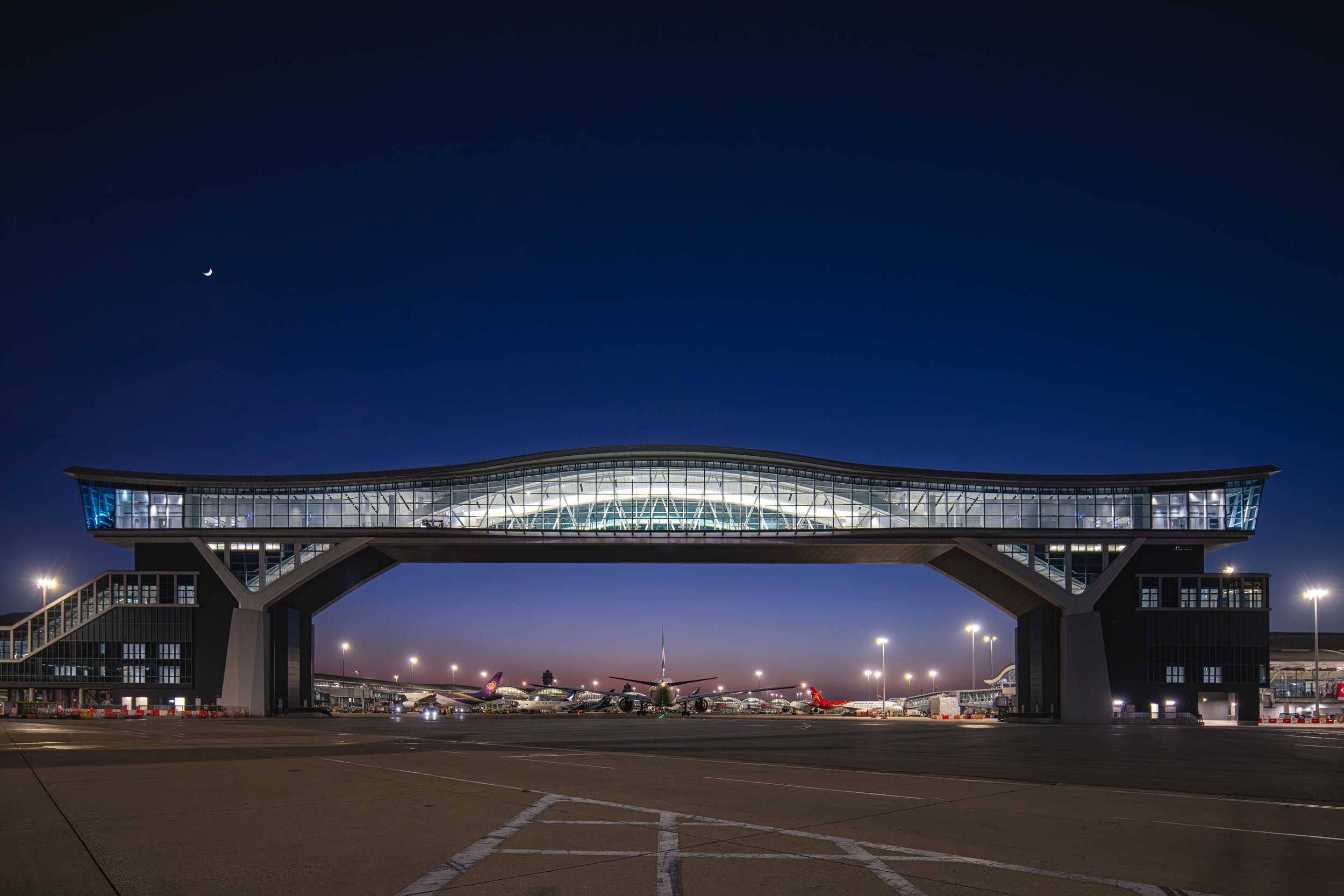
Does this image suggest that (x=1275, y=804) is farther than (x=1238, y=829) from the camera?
Yes

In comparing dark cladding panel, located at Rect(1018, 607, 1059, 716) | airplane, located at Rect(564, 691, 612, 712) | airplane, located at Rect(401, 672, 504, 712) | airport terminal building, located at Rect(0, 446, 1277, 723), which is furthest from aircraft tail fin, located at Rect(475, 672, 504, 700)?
dark cladding panel, located at Rect(1018, 607, 1059, 716)

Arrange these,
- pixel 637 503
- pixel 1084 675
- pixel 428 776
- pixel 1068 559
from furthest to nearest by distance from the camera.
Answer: pixel 637 503 < pixel 1068 559 < pixel 1084 675 < pixel 428 776

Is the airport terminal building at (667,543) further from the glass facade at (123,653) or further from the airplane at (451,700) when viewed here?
the airplane at (451,700)

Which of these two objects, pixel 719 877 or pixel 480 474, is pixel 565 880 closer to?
pixel 719 877

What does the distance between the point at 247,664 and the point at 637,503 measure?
31.6 m

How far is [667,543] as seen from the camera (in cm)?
6981

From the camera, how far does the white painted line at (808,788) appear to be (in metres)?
13.3

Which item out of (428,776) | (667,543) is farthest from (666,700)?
(428,776)

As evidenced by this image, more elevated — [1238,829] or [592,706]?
[1238,829]

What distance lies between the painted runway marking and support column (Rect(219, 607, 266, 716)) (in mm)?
64570

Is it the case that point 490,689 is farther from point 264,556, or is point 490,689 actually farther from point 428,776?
point 428,776

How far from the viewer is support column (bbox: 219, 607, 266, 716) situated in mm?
66875

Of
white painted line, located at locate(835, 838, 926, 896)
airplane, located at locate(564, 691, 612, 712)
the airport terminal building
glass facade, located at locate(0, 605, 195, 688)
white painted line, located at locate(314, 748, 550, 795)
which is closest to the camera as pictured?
white painted line, located at locate(835, 838, 926, 896)

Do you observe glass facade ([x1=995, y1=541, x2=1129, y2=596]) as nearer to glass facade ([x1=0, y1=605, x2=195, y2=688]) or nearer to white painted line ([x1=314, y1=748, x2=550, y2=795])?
white painted line ([x1=314, y1=748, x2=550, y2=795])
